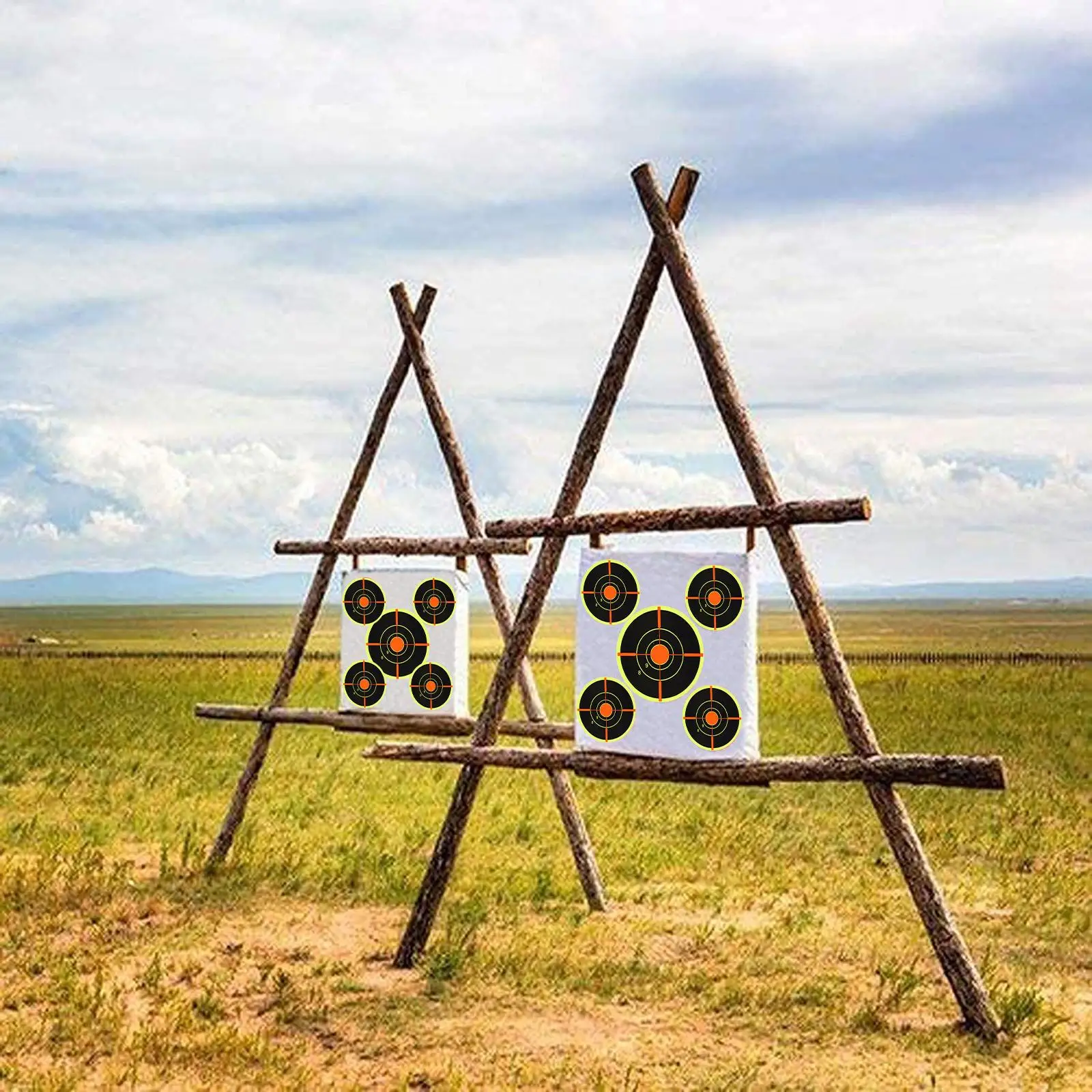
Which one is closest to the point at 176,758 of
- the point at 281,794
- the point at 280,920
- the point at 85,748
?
the point at 85,748

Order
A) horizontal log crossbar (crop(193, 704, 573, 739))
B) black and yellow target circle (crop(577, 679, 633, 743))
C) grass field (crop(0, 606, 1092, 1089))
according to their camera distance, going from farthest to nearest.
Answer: horizontal log crossbar (crop(193, 704, 573, 739))
black and yellow target circle (crop(577, 679, 633, 743))
grass field (crop(0, 606, 1092, 1089))

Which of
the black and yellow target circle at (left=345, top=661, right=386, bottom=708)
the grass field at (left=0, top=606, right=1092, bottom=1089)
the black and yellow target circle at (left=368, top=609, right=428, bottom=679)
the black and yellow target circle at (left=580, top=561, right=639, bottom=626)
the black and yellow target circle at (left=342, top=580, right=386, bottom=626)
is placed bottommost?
the grass field at (left=0, top=606, right=1092, bottom=1089)

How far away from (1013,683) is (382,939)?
3067cm

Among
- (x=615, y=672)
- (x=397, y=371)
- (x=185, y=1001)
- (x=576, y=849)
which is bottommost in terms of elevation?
(x=185, y=1001)

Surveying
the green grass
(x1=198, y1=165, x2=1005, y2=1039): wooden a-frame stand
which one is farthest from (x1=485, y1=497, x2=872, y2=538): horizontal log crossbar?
the green grass

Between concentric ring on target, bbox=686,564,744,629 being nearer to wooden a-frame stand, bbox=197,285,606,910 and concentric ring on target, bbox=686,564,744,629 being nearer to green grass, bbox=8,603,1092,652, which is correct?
wooden a-frame stand, bbox=197,285,606,910

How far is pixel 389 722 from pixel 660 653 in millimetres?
3443

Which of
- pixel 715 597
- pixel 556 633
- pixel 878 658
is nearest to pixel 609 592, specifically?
pixel 715 597

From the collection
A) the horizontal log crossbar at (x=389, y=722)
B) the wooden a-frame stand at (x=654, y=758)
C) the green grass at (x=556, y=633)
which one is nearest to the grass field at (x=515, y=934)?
the wooden a-frame stand at (x=654, y=758)

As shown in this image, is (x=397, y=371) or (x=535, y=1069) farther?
(x=397, y=371)

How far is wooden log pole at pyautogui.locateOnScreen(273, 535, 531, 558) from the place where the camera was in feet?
37.4

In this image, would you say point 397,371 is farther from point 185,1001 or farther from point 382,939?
point 185,1001

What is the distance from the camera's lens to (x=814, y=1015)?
29.4 ft

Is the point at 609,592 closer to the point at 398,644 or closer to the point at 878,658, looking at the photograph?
the point at 398,644
